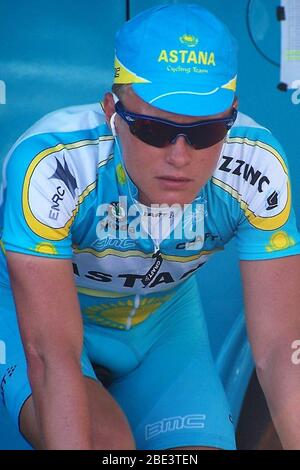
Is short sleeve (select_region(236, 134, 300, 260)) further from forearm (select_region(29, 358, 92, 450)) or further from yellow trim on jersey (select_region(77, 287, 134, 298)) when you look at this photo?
forearm (select_region(29, 358, 92, 450))

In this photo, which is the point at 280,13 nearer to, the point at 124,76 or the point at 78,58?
the point at 78,58

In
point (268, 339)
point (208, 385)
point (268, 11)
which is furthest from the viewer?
point (268, 11)

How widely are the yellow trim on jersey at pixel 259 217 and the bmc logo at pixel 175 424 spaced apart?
512 mm

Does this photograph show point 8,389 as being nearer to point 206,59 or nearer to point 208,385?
point 208,385

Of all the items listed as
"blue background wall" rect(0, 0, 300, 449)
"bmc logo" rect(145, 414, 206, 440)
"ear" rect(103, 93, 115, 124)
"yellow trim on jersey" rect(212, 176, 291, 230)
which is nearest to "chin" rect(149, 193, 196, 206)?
"yellow trim on jersey" rect(212, 176, 291, 230)

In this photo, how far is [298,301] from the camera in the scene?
83.7 inches

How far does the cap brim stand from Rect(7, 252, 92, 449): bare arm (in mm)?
404

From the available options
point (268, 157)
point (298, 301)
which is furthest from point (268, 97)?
point (298, 301)

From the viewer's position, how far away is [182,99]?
1.90 metres

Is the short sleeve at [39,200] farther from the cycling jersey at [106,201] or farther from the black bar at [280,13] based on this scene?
the black bar at [280,13]

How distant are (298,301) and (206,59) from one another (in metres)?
0.62

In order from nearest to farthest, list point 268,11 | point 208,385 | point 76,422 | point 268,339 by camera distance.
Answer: point 76,422 < point 268,339 < point 208,385 < point 268,11

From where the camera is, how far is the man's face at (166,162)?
1.94m

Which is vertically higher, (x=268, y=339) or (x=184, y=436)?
(x=268, y=339)
